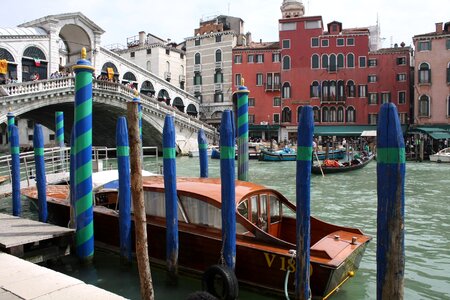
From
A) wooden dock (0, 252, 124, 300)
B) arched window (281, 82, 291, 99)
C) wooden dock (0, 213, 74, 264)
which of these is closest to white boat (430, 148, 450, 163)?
arched window (281, 82, 291, 99)

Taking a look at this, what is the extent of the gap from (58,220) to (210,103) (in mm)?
29158

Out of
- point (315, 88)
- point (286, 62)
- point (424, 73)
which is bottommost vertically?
point (315, 88)

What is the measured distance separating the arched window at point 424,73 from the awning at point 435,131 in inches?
126

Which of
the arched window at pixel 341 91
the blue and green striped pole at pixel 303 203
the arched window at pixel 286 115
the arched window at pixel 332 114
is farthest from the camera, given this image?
the arched window at pixel 286 115

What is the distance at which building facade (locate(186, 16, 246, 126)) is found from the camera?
115 feet

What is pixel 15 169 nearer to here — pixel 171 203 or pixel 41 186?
pixel 41 186

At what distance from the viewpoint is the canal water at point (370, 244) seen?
5148 mm

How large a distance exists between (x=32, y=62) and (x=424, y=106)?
25.3 metres

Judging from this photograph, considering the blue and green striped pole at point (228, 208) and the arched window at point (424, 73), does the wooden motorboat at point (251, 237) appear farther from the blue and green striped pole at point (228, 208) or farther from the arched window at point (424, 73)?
the arched window at point (424, 73)

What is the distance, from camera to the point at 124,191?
5.69m

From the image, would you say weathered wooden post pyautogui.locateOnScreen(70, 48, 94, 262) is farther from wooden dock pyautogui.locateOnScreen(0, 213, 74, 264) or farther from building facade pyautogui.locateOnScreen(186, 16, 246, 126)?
building facade pyautogui.locateOnScreen(186, 16, 246, 126)

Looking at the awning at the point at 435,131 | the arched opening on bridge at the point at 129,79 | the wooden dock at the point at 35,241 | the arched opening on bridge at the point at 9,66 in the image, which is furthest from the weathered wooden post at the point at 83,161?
the arched opening on bridge at the point at 129,79

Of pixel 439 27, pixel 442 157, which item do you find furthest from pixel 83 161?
pixel 439 27

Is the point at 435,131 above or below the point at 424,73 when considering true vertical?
below
